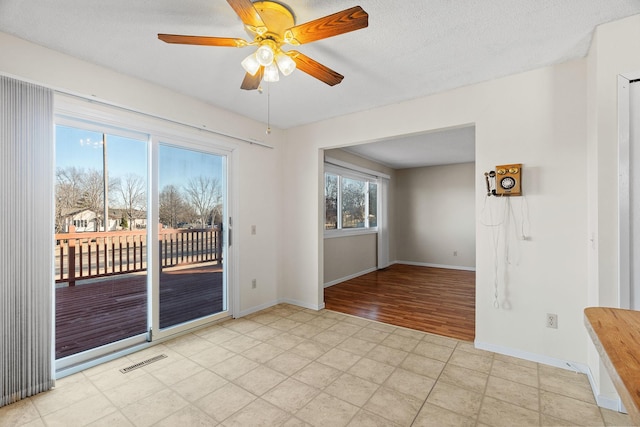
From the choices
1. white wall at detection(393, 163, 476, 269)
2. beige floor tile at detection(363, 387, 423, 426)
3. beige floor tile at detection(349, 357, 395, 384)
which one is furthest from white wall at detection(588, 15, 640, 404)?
white wall at detection(393, 163, 476, 269)

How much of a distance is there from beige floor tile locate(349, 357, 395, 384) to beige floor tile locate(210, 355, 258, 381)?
84 cm

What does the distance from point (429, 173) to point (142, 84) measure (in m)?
6.09

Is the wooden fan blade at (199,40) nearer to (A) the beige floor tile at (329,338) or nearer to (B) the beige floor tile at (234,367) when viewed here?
(B) the beige floor tile at (234,367)

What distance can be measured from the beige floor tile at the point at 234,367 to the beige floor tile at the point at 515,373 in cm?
194

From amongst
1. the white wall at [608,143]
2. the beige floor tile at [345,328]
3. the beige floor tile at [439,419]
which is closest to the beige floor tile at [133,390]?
the beige floor tile at [345,328]

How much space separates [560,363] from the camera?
236 cm

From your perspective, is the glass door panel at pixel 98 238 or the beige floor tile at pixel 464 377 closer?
the beige floor tile at pixel 464 377

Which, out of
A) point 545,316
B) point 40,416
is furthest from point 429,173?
point 40,416

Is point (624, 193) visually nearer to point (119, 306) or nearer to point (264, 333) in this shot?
point (264, 333)

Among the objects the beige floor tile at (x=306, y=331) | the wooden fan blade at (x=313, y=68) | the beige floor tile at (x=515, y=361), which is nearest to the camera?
the wooden fan blade at (x=313, y=68)

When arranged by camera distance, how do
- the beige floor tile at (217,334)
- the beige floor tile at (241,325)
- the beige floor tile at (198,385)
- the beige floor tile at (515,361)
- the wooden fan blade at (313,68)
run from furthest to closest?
1. the beige floor tile at (241,325)
2. the beige floor tile at (217,334)
3. the beige floor tile at (515,361)
4. the beige floor tile at (198,385)
5. the wooden fan blade at (313,68)

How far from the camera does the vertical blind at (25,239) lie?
76.4 inches

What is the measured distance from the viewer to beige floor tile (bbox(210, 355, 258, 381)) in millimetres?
2297

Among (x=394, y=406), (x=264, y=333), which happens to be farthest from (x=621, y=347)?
(x=264, y=333)
